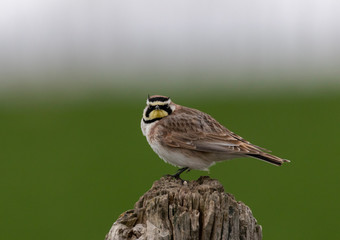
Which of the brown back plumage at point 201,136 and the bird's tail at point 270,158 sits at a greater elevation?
the brown back plumage at point 201,136

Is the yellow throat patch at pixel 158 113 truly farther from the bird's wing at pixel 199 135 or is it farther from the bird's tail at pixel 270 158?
the bird's tail at pixel 270 158

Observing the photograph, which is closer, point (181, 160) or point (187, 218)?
point (187, 218)

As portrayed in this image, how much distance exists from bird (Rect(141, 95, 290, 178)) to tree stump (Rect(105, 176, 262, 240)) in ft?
7.32

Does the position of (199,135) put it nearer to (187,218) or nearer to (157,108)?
(157,108)

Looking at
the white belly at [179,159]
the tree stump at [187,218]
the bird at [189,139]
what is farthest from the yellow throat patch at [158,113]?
the tree stump at [187,218]

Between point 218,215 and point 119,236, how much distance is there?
90 cm

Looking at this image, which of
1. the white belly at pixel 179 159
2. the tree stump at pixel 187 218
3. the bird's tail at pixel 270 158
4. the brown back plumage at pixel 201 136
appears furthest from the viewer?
the white belly at pixel 179 159

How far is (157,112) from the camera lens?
7.77 m

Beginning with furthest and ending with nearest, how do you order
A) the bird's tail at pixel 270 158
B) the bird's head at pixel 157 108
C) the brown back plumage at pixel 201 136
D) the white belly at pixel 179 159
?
the bird's head at pixel 157 108
the white belly at pixel 179 159
the brown back plumage at pixel 201 136
the bird's tail at pixel 270 158

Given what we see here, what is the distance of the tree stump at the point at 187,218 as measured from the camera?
443 centimetres

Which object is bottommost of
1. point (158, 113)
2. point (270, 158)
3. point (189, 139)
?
point (270, 158)

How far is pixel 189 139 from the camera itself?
24.1 feet

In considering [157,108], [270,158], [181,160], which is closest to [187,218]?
[270,158]

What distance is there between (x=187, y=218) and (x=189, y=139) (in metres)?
2.98
